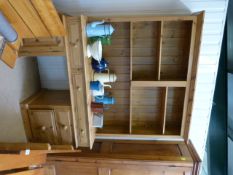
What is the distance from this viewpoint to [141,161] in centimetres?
135

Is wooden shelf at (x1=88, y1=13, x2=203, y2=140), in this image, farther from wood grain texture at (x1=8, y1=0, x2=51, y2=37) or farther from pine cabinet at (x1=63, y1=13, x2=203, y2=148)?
wood grain texture at (x1=8, y1=0, x2=51, y2=37)

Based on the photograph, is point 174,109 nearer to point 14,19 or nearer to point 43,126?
point 43,126

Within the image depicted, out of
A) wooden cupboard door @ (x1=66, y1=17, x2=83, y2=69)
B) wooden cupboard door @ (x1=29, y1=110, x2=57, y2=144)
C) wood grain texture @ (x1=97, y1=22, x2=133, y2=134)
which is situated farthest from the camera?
wood grain texture @ (x1=97, y1=22, x2=133, y2=134)

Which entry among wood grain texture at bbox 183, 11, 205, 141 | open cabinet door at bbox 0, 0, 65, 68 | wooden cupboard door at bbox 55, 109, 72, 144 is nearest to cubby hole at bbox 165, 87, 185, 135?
wood grain texture at bbox 183, 11, 205, 141

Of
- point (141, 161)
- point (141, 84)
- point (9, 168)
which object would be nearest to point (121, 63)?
point (141, 84)

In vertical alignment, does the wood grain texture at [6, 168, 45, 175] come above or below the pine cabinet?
below

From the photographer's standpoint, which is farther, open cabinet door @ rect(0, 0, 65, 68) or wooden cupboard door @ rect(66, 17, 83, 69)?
wooden cupboard door @ rect(66, 17, 83, 69)

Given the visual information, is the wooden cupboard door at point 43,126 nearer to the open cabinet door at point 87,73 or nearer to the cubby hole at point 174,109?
the open cabinet door at point 87,73

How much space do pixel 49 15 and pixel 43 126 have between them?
3.04 ft

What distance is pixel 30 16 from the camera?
0.80 metres

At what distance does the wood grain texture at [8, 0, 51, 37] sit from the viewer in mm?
726

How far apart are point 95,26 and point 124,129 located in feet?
3.29

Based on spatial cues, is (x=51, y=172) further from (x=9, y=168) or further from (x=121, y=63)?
(x=121, y=63)

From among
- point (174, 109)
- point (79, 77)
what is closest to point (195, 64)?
point (174, 109)
